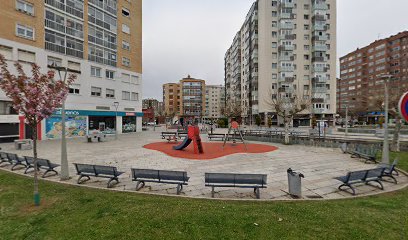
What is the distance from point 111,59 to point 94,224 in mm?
34408

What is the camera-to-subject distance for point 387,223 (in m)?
5.11

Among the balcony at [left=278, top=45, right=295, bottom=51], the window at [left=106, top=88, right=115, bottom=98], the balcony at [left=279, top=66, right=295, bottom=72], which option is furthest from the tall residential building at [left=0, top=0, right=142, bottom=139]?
the balcony at [left=279, top=66, right=295, bottom=72]

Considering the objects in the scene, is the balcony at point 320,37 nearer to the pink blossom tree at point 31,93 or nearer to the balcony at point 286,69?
the balcony at point 286,69

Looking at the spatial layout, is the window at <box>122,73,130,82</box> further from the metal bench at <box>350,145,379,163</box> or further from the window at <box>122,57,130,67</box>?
the metal bench at <box>350,145,379,163</box>

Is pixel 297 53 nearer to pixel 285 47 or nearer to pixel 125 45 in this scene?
pixel 285 47

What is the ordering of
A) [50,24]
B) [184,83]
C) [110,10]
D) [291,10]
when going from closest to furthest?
1. [50,24]
2. [110,10]
3. [291,10]
4. [184,83]

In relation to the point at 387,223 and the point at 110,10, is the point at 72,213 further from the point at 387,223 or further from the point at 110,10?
the point at 110,10

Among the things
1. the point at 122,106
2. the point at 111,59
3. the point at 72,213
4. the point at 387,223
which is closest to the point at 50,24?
the point at 111,59

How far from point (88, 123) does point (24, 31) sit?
13.4 meters

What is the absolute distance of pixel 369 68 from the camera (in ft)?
302

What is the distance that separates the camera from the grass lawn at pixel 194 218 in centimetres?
477

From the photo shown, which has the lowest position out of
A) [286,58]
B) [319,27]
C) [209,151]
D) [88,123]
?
[209,151]

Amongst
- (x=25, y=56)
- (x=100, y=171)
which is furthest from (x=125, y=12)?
(x=100, y=171)

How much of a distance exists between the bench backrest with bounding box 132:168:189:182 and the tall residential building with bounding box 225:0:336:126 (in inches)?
2016
